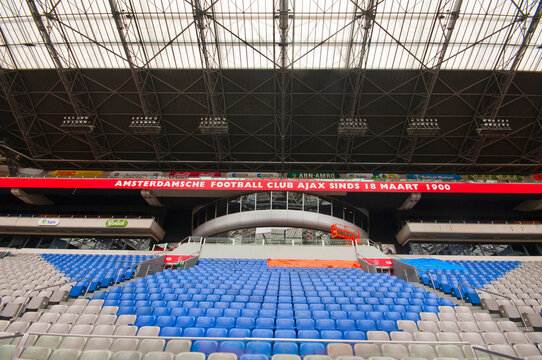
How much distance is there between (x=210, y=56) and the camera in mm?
20734

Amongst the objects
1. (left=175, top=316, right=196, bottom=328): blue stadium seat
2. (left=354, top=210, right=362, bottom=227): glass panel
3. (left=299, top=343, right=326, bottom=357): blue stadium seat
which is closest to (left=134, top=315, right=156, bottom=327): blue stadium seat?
(left=175, top=316, right=196, bottom=328): blue stadium seat

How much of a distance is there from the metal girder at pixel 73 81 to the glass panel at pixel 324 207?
2100cm

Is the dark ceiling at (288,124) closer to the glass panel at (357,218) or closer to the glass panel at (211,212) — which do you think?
the glass panel at (211,212)

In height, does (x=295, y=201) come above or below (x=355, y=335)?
above

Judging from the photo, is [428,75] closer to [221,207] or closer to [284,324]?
[221,207]

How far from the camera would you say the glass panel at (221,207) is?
2517cm

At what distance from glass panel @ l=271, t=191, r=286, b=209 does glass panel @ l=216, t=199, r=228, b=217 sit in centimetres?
466

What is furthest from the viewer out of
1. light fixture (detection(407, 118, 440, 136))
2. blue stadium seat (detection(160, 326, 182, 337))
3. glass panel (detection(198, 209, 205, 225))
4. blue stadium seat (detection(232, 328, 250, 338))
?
glass panel (detection(198, 209, 205, 225))

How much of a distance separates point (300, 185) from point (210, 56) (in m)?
12.4

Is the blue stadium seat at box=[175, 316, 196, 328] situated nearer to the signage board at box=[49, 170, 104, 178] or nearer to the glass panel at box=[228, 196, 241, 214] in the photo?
the glass panel at box=[228, 196, 241, 214]

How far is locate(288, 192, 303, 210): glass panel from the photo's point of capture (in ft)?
78.7

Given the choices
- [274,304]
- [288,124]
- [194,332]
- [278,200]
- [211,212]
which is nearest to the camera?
[194,332]

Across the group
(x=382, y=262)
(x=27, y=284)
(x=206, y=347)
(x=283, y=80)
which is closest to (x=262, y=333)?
(x=206, y=347)

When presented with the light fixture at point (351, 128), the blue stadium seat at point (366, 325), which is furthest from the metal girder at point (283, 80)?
the blue stadium seat at point (366, 325)
